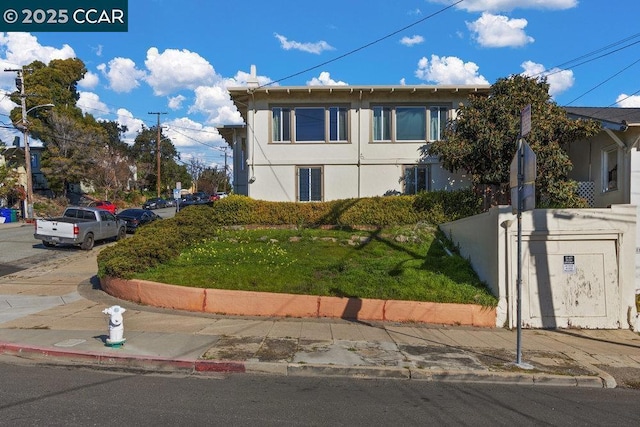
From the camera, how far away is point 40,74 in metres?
47.5

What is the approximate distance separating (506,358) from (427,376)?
1672mm

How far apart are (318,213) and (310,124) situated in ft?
15.1

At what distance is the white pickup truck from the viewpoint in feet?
68.0

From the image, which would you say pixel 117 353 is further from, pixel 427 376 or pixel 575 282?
pixel 575 282

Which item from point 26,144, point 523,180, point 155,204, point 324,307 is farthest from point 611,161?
point 155,204

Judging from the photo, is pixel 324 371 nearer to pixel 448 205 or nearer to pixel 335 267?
pixel 335 267

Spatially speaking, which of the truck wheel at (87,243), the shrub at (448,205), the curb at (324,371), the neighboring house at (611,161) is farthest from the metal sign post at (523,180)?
the truck wheel at (87,243)

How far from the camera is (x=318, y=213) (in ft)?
60.3

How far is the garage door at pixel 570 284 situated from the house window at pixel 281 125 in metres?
12.8

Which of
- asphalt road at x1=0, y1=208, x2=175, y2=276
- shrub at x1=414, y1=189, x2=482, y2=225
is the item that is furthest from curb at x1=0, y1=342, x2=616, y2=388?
asphalt road at x1=0, y1=208, x2=175, y2=276

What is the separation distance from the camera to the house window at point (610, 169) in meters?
15.5

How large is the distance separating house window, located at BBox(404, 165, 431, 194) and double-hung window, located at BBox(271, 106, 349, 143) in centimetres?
306

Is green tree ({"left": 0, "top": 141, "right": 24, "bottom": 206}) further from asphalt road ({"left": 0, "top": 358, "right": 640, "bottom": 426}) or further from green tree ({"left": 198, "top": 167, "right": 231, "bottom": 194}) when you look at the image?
green tree ({"left": 198, "top": 167, "right": 231, "bottom": 194})

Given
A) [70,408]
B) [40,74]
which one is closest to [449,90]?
[70,408]
